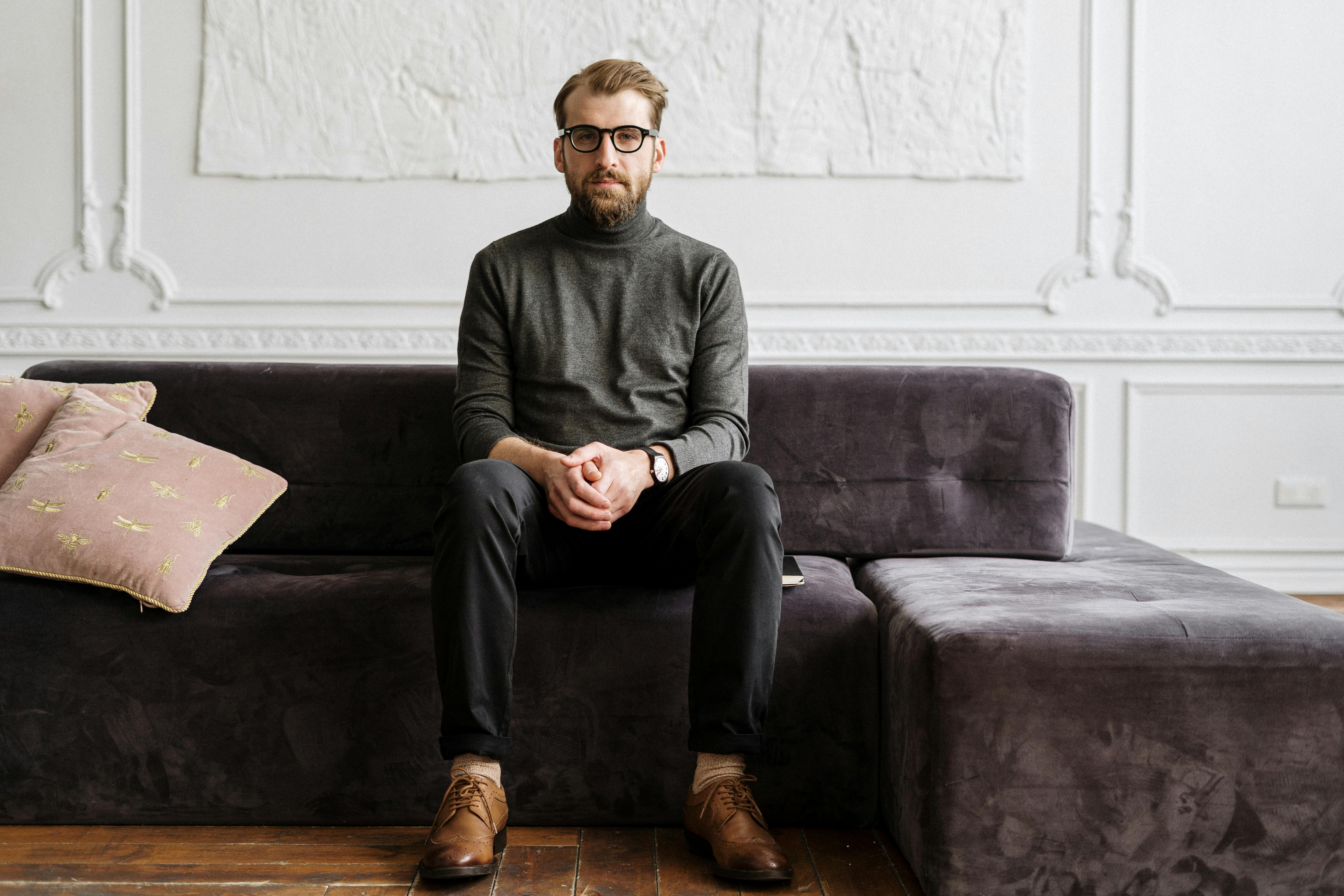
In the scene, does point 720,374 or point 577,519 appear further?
point 720,374

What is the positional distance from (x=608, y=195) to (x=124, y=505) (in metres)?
0.95

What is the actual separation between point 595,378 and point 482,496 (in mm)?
396

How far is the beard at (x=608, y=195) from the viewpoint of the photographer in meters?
1.69

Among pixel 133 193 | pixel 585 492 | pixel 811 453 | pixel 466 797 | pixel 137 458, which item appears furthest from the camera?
pixel 133 193

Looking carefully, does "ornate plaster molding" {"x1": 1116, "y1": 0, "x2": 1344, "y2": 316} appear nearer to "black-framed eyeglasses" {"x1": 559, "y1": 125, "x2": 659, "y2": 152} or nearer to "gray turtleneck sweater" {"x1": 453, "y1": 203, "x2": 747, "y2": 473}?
"gray turtleneck sweater" {"x1": 453, "y1": 203, "x2": 747, "y2": 473}

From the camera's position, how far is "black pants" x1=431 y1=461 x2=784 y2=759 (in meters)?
1.29

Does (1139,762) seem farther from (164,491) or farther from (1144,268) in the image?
(1144,268)

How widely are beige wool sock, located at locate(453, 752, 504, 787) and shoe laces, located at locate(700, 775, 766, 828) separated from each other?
0.29 metres

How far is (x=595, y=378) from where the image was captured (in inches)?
65.6

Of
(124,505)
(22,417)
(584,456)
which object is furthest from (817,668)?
(22,417)

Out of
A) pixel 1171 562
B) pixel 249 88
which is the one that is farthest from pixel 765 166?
pixel 1171 562

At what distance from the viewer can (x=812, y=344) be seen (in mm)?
3162

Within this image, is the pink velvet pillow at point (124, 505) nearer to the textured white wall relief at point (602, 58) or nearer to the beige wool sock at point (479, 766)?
the beige wool sock at point (479, 766)

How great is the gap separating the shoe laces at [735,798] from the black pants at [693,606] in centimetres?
6
